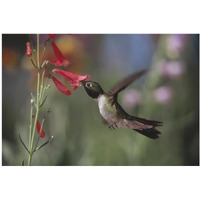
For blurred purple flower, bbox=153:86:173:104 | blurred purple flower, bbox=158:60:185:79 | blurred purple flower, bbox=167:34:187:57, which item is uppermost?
blurred purple flower, bbox=167:34:187:57

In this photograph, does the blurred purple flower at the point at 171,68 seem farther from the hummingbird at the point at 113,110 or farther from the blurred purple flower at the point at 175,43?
the hummingbird at the point at 113,110

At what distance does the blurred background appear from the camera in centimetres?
206

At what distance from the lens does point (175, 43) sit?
7.02 feet

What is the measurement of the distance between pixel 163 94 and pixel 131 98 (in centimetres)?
20

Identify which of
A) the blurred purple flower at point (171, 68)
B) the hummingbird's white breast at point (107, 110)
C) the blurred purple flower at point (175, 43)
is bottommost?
the hummingbird's white breast at point (107, 110)

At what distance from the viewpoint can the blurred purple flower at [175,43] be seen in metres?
2.13

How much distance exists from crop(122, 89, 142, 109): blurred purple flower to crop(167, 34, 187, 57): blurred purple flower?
33cm

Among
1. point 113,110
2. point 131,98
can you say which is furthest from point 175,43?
point 113,110

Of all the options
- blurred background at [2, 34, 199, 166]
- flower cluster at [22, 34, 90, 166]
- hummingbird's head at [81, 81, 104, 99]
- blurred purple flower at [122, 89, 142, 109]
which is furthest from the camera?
blurred purple flower at [122, 89, 142, 109]

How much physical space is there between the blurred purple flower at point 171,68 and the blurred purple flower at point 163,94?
83mm

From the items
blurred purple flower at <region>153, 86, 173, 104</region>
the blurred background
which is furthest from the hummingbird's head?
blurred purple flower at <region>153, 86, 173, 104</region>

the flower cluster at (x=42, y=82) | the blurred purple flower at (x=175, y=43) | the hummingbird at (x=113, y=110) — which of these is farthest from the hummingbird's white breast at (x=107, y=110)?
the blurred purple flower at (x=175, y=43)

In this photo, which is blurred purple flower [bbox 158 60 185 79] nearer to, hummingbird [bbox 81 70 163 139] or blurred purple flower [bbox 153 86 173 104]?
blurred purple flower [bbox 153 86 173 104]
